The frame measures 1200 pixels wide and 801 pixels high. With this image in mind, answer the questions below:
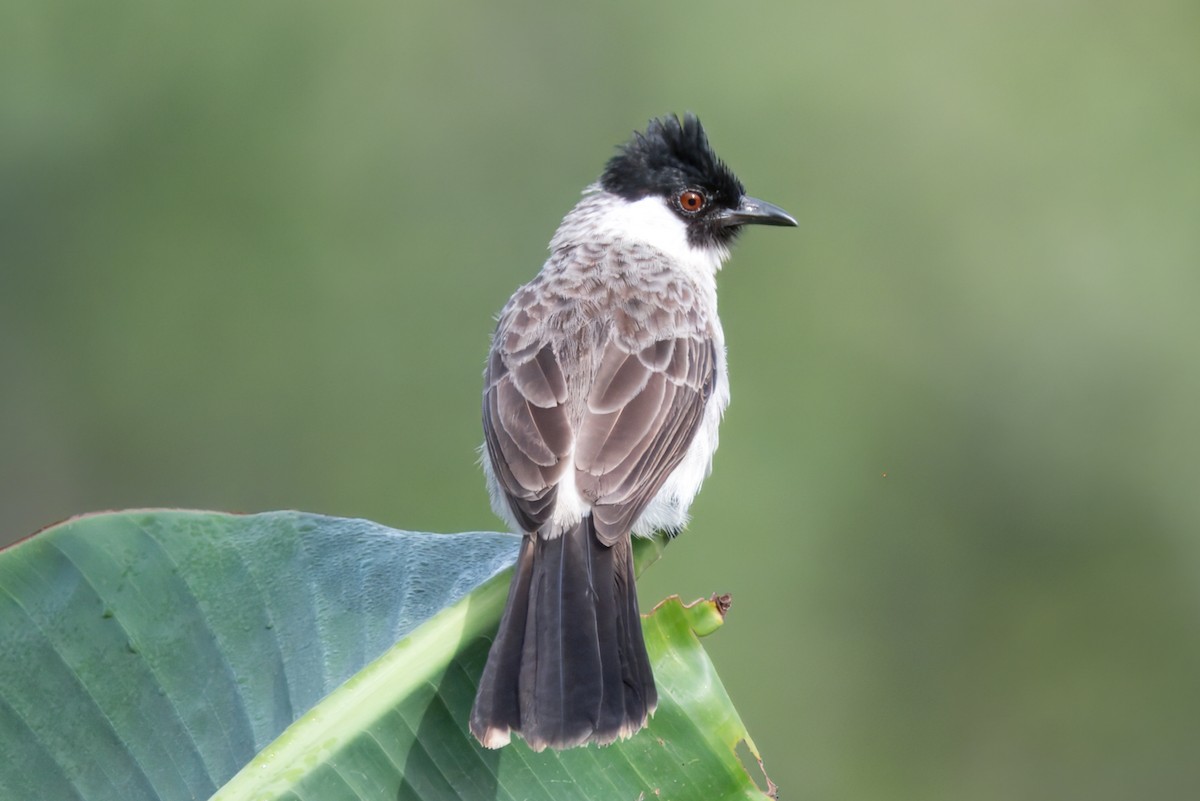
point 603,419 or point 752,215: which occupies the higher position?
point 752,215

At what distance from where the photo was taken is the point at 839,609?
745cm

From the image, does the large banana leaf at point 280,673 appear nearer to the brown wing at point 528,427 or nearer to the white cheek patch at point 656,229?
the brown wing at point 528,427

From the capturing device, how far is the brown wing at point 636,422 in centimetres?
301

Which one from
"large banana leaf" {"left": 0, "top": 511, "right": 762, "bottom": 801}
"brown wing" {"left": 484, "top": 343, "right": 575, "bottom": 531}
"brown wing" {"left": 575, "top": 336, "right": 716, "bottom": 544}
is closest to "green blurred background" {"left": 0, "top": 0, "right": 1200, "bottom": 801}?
"brown wing" {"left": 575, "top": 336, "right": 716, "bottom": 544}

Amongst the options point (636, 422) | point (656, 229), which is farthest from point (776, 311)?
point (636, 422)

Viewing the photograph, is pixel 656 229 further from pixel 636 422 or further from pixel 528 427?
pixel 528 427

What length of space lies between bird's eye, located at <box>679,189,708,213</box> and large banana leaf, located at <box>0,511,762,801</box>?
173cm

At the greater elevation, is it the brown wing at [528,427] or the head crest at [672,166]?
the head crest at [672,166]

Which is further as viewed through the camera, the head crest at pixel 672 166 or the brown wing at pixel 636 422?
the head crest at pixel 672 166

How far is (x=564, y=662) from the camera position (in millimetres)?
2508

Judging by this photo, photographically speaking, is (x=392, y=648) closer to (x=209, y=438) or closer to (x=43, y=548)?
(x=43, y=548)

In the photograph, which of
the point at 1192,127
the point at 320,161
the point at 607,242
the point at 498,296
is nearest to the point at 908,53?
the point at 1192,127

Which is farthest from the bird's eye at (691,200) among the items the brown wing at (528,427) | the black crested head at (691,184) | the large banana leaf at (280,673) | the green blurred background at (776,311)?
the green blurred background at (776,311)

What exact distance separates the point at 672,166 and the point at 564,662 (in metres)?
2.19
